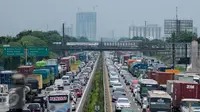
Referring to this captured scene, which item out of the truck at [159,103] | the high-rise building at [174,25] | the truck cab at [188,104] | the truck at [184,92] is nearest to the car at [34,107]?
the truck at [159,103]

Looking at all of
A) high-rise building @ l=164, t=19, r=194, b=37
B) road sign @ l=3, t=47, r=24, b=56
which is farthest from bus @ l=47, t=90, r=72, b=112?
high-rise building @ l=164, t=19, r=194, b=37

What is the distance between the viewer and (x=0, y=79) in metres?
25.8

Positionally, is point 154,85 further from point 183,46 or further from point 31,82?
point 183,46

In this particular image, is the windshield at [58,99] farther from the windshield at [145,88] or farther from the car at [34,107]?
the windshield at [145,88]

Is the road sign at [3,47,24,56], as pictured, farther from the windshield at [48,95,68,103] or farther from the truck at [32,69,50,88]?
the windshield at [48,95,68,103]

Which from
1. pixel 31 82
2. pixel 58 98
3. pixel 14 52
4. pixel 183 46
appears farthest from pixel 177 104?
pixel 183 46

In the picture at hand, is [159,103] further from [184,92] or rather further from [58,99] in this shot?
[58,99]

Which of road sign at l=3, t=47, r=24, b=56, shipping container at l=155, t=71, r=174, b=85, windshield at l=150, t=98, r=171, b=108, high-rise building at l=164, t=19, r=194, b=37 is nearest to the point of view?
windshield at l=150, t=98, r=171, b=108

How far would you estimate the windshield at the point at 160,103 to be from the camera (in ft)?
60.1

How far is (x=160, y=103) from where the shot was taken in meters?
18.5

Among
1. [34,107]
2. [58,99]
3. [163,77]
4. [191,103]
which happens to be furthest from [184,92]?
[163,77]

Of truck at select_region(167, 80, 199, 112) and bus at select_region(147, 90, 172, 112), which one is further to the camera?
truck at select_region(167, 80, 199, 112)

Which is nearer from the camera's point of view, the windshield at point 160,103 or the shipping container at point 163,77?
the windshield at point 160,103

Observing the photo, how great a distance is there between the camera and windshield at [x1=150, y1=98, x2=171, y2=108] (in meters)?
18.3
